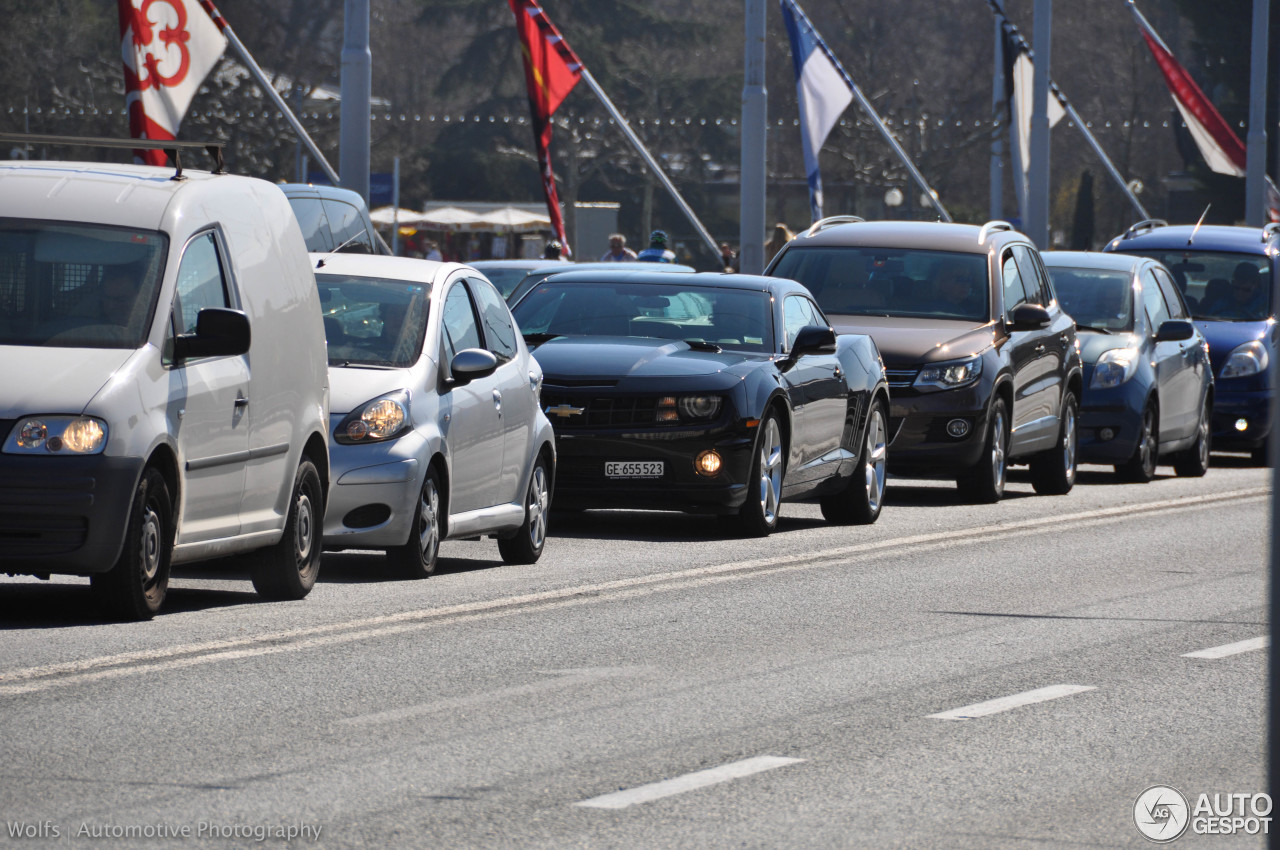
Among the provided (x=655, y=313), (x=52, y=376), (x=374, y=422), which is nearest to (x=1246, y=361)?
(x=655, y=313)

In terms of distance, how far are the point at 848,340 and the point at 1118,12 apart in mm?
72314

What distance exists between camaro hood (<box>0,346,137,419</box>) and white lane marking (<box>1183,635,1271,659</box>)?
4.28 m

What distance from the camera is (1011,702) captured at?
7.89 metres

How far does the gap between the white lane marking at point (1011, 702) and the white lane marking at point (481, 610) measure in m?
2.50

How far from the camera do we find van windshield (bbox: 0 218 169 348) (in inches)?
357

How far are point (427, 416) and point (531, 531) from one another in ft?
4.64

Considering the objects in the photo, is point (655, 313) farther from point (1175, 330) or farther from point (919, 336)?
point (1175, 330)

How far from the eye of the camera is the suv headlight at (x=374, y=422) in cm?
1109

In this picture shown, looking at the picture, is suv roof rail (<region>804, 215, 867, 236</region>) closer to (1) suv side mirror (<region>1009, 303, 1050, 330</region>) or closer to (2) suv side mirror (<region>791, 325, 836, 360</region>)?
(1) suv side mirror (<region>1009, 303, 1050, 330</region>)

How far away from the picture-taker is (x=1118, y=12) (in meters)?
85.2

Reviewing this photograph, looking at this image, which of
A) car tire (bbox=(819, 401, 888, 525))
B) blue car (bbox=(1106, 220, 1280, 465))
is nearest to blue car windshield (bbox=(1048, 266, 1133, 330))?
blue car (bbox=(1106, 220, 1280, 465))

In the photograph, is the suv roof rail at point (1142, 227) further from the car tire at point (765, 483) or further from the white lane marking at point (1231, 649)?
the white lane marking at point (1231, 649)

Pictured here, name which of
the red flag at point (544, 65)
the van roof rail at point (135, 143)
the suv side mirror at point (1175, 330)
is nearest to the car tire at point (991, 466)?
the suv side mirror at point (1175, 330)

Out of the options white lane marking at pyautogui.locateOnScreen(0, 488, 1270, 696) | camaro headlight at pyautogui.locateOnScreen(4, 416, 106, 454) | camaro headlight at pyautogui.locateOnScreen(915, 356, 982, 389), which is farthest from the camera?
camaro headlight at pyautogui.locateOnScreen(915, 356, 982, 389)
